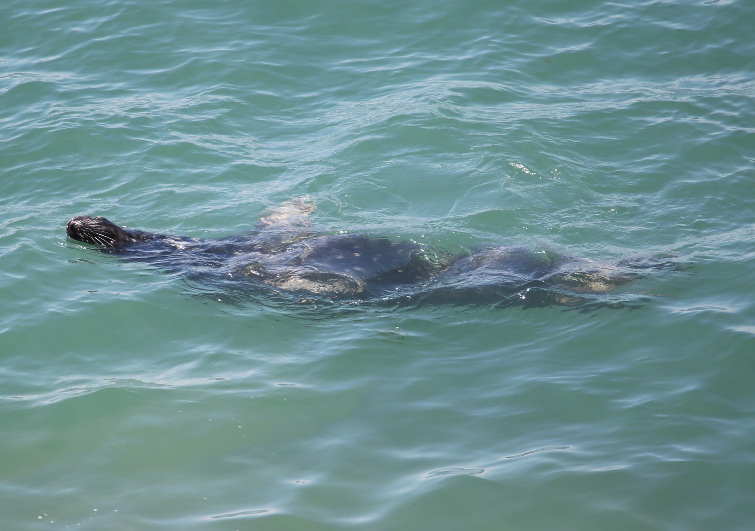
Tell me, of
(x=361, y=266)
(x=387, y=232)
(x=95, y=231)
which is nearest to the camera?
(x=361, y=266)

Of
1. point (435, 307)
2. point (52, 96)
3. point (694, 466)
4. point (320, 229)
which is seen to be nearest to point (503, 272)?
point (435, 307)

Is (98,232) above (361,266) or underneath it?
above

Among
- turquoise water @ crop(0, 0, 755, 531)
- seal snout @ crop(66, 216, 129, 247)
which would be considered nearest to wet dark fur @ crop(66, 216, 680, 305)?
seal snout @ crop(66, 216, 129, 247)

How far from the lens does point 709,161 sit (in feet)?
29.8

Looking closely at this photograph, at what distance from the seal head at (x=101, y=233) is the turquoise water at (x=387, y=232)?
28 cm

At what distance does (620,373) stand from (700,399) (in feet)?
2.20

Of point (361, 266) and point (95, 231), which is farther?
point (95, 231)

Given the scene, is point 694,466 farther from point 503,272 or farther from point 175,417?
point 175,417

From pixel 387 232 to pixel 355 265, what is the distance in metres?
0.91

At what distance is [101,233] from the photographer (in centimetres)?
763

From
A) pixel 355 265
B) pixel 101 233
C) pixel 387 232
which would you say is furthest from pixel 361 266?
pixel 101 233

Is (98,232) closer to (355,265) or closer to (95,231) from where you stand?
(95,231)

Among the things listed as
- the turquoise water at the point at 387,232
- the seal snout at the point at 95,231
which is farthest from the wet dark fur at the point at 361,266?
the turquoise water at the point at 387,232

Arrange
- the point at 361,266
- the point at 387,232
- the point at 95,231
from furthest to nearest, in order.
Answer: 1. the point at 387,232
2. the point at 95,231
3. the point at 361,266
